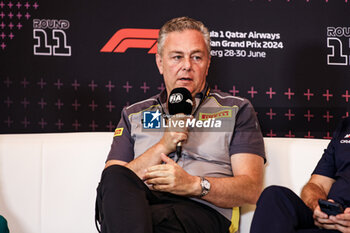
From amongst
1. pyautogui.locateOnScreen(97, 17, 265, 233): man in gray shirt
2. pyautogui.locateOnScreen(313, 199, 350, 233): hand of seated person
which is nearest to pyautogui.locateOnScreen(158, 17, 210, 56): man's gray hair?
pyautogui.locateOnScreen(97, 17, 265, 233): man in gray shirt

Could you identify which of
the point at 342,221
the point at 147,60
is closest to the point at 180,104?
the point at 342,221

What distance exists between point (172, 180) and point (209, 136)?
1.31 feet

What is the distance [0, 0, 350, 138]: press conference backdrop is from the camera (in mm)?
3189

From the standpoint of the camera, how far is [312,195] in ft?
7.29

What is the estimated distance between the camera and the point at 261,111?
10.6ft

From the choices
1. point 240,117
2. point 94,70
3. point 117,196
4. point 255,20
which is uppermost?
point 255,20

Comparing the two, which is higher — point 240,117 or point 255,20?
point 255,20

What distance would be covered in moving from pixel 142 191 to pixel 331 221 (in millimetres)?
774

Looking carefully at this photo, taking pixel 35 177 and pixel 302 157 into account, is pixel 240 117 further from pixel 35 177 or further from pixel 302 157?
pixel 35 177

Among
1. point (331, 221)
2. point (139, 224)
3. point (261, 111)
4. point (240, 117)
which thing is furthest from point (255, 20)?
point (139, 224)

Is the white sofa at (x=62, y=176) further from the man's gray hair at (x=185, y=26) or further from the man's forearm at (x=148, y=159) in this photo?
the man's gray hair at (x=185, y=26)

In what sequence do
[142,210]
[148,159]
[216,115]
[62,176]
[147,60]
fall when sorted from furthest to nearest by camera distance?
[147,60] → [62,176] → [216,115] → [148,159] → [142,210]

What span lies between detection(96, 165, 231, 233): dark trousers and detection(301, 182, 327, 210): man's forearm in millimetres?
374

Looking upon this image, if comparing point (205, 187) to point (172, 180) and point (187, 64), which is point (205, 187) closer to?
point (172, 180)
